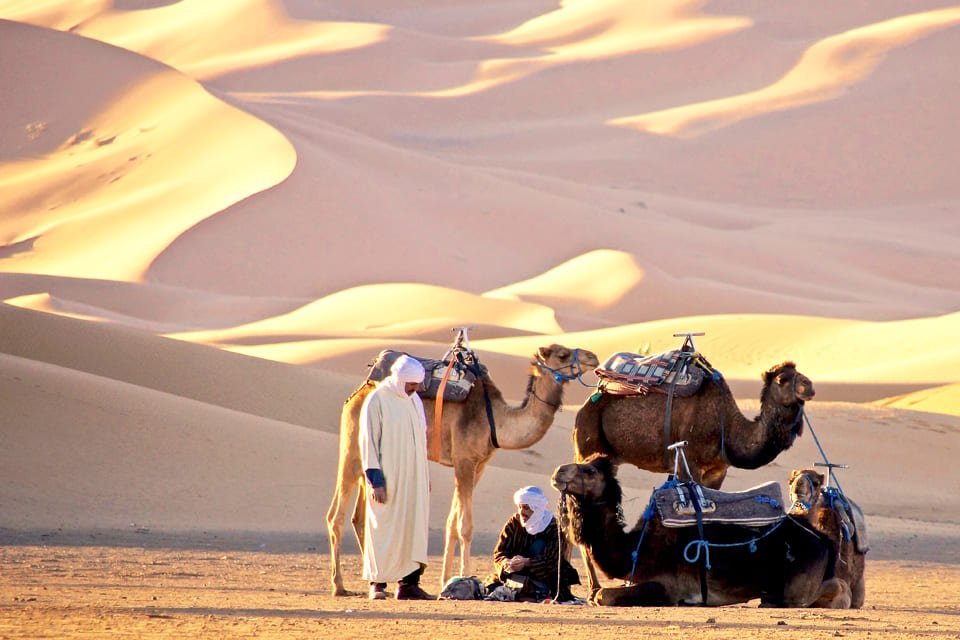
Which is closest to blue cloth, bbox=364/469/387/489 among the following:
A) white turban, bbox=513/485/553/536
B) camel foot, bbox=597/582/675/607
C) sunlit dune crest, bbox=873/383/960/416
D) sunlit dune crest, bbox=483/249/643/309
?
white turban, bbox=513/485/553/536

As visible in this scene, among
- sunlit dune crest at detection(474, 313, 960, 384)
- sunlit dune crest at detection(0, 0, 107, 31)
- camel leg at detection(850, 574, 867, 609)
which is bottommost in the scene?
camel leg at detection(850, 574, 867, 609)

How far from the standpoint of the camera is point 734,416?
36.3ft

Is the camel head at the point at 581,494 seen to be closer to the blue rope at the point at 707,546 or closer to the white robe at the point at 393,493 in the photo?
the blue rope at the point at 707,546

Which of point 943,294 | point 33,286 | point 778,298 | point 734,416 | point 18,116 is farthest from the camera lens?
point 18,116

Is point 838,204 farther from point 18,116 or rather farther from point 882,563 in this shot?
point 882,563

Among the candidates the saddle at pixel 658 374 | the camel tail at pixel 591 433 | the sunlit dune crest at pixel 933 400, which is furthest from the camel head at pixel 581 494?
the sunlit dune crest at pixel 933 400

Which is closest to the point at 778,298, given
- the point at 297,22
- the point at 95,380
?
the point at 95,380

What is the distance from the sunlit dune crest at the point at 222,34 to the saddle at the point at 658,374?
82855mm

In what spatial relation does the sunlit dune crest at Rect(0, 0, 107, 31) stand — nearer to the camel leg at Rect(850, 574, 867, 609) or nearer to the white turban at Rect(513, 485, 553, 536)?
the white turban at Rect(513, 485, 553, 536)

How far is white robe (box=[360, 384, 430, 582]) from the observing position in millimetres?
9898

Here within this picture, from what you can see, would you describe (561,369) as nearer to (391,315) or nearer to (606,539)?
(606,539)

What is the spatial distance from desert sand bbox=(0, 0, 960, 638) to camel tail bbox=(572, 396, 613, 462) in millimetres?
1348

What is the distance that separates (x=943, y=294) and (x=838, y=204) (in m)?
15.9

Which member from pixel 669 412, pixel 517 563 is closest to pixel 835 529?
pixel 669 412
